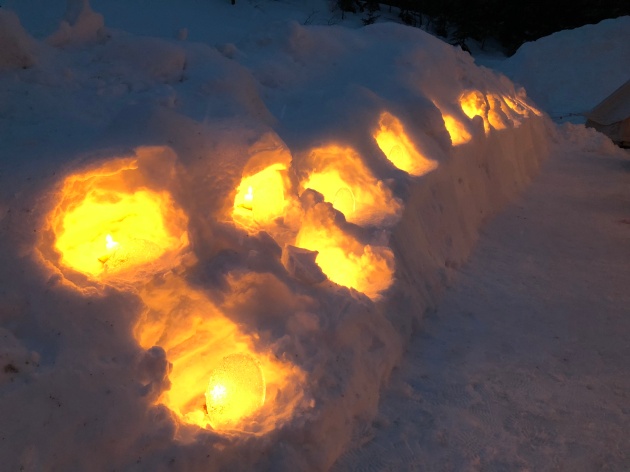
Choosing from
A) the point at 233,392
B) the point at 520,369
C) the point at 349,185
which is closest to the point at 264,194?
the point at 349,185

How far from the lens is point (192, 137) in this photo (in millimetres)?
3158

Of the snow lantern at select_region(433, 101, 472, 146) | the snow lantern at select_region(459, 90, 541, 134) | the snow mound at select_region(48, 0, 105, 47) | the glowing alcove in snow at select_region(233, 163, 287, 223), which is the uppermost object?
the snow mound at select_region(48, 0, 105, 47)

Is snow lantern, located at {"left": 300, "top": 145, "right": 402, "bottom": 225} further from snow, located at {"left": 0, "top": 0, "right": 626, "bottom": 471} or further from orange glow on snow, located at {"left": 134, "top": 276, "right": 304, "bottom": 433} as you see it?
orange glow on snow, located at {"left": 134, "top": 276, "right": 304, "bottom": 433}

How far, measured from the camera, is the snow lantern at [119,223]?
2.74 metres

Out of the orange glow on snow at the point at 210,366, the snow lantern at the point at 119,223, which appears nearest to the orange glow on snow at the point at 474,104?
the snow lantern at the point at 119,223

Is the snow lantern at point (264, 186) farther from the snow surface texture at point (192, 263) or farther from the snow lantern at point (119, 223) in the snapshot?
the snow lantern at point (119, 223)

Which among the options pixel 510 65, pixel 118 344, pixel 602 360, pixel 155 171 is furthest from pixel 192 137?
pixel 510 65

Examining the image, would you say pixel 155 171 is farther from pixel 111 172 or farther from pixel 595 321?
pixel 595 321

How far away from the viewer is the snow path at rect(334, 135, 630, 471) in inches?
106

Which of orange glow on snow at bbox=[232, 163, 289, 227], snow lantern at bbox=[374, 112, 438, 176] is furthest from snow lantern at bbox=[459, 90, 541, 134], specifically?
orange glow on snow at bbox=[232, 163, 289, 227]

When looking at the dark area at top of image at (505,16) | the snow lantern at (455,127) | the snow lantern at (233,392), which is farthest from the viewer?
the dark area at top of image at (505,16)

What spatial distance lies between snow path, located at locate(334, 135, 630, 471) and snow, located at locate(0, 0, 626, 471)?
161 mm

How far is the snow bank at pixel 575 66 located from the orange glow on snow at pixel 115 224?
1601 centimetres

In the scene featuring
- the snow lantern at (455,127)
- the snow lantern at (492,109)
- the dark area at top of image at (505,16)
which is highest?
the snow lantern at (455,127)
